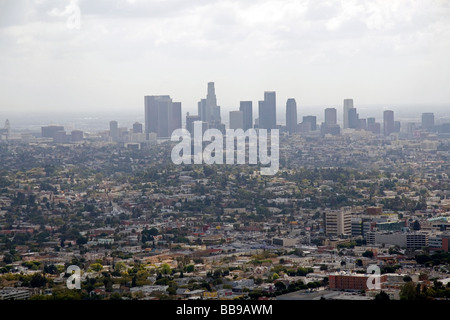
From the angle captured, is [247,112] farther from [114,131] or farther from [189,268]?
[189,268]

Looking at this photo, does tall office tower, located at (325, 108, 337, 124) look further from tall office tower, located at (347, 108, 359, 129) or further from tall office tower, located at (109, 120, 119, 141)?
tall office tower, located at (109, 120, 119, 141)

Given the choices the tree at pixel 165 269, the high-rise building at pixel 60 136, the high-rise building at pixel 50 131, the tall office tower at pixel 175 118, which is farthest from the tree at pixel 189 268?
the high-rise building at pixel 60 136

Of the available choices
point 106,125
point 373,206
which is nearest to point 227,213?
point 373,206

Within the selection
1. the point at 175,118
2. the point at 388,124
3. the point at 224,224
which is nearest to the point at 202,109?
the point at 175,118

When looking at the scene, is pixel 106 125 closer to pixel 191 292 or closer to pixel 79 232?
pixel 79 232

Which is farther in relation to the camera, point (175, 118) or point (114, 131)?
point (114, 131)
